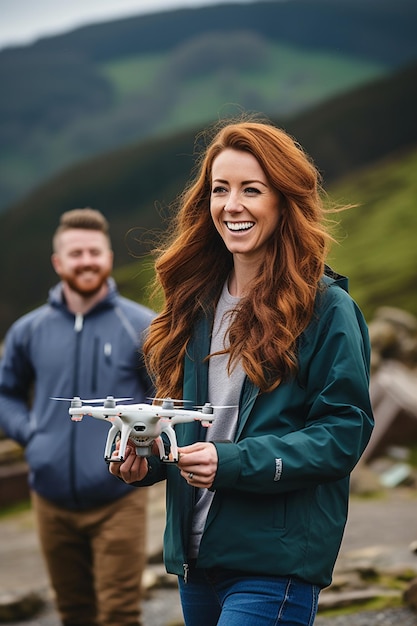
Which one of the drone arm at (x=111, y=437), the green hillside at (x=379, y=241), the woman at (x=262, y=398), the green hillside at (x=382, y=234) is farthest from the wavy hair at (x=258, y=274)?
the green hillside at (x=382, y=234)

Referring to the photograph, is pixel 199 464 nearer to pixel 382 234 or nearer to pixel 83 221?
pixel 83 221

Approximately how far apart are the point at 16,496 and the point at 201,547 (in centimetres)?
1016

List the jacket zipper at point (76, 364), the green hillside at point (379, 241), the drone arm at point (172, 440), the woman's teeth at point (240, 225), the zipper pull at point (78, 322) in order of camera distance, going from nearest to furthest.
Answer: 1. the drone arm at point (172, 440)
2. the woman's teeth at point (240, 225)
3. the jacket zipper at point (76, 364)
4. the zipper pull at point (78, 322)
5. the green hillside at point (379, 241)

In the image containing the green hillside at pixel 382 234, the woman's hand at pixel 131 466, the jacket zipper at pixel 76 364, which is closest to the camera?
the woman's hand at pixel 131 466

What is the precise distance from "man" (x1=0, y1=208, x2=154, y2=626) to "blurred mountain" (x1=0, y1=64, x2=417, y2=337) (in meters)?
11.6

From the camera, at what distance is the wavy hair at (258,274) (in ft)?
9.32

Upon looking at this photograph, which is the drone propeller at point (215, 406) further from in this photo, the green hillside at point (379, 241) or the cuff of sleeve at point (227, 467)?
the green hillside at point (379, 241)

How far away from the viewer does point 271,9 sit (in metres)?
22.6

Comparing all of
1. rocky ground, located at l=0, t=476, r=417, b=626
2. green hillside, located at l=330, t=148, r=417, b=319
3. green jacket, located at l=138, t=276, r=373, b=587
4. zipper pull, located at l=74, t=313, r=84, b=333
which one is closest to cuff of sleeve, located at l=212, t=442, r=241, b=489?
green jacket, located at l=138, t=276, r=373, b=587

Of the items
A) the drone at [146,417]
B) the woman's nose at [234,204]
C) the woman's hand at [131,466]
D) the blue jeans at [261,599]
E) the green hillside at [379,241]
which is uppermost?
the green hillside at [379,241]

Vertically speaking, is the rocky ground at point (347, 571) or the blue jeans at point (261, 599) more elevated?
the blue jeans at point (261, 599)

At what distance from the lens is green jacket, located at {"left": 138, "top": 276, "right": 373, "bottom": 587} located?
8.82 feet

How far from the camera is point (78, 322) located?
5516mm

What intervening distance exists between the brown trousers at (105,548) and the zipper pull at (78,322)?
90 centimetres
